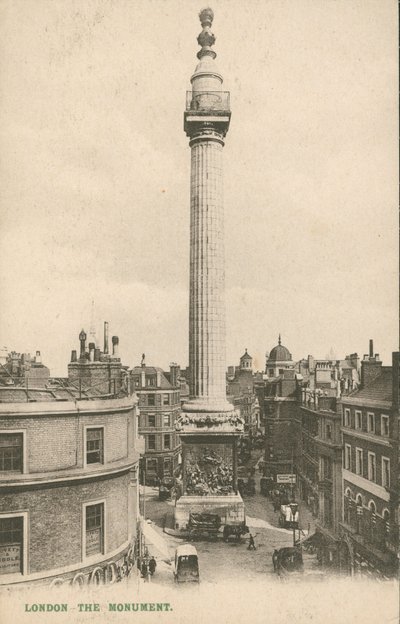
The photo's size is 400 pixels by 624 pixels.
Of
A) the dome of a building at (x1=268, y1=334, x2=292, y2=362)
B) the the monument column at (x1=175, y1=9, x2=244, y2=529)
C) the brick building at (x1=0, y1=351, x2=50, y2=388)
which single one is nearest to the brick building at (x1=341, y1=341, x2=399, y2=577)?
the the monument column at (x1=175, y1=9, x2=244, y2=529)

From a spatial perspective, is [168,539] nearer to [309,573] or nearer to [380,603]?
[309,573]

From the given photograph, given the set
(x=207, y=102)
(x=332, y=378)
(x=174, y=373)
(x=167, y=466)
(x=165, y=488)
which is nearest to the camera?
(x=207, y=102)

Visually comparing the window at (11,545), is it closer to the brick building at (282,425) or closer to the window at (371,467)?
the window at (371,467)

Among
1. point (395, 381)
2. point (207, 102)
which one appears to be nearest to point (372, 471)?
point (395, 381)

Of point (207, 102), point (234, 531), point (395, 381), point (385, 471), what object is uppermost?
point (207, 102)

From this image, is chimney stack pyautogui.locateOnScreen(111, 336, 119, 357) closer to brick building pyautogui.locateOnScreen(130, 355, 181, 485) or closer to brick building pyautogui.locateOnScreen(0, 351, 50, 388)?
brick building pyautogui.locateOnScreen(0, 351, 50, 388)

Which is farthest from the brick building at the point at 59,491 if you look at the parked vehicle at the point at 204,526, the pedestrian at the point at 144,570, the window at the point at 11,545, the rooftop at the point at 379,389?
the rooftop at the point at 379,389

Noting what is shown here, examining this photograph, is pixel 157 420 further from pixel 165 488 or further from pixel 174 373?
pixel 165 488

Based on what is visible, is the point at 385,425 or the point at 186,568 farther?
the point at 385,425
